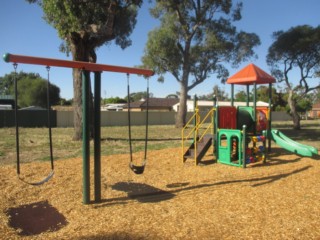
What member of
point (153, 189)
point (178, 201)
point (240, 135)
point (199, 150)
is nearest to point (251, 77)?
point (240, 135)

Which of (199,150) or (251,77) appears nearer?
(199,150)

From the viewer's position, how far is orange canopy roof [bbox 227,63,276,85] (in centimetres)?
1052

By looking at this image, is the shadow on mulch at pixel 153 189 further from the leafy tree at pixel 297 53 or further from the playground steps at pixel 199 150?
the leafy tree at pixel 297 53

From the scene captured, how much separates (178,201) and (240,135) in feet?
13.3

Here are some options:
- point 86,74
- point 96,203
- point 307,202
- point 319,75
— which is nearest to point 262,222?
point 307,202

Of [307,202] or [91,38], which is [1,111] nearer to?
[91,38]

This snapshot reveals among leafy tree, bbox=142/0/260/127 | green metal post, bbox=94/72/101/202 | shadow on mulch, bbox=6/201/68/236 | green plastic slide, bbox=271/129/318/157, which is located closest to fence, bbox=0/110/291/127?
leafy tree, bbox=142/0/260/127

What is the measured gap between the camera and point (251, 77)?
10562 millimetres

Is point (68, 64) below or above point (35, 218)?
above

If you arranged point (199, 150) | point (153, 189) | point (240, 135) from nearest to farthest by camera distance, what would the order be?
point (153, 189) → point (240, 135) → point (199, 150)

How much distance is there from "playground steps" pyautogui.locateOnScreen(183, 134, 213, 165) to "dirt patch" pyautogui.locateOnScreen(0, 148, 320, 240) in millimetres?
432

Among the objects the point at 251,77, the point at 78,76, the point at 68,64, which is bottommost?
the point at 68,64

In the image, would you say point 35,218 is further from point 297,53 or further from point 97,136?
point 297,53

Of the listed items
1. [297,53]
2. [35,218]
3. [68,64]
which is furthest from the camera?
[297,53]
